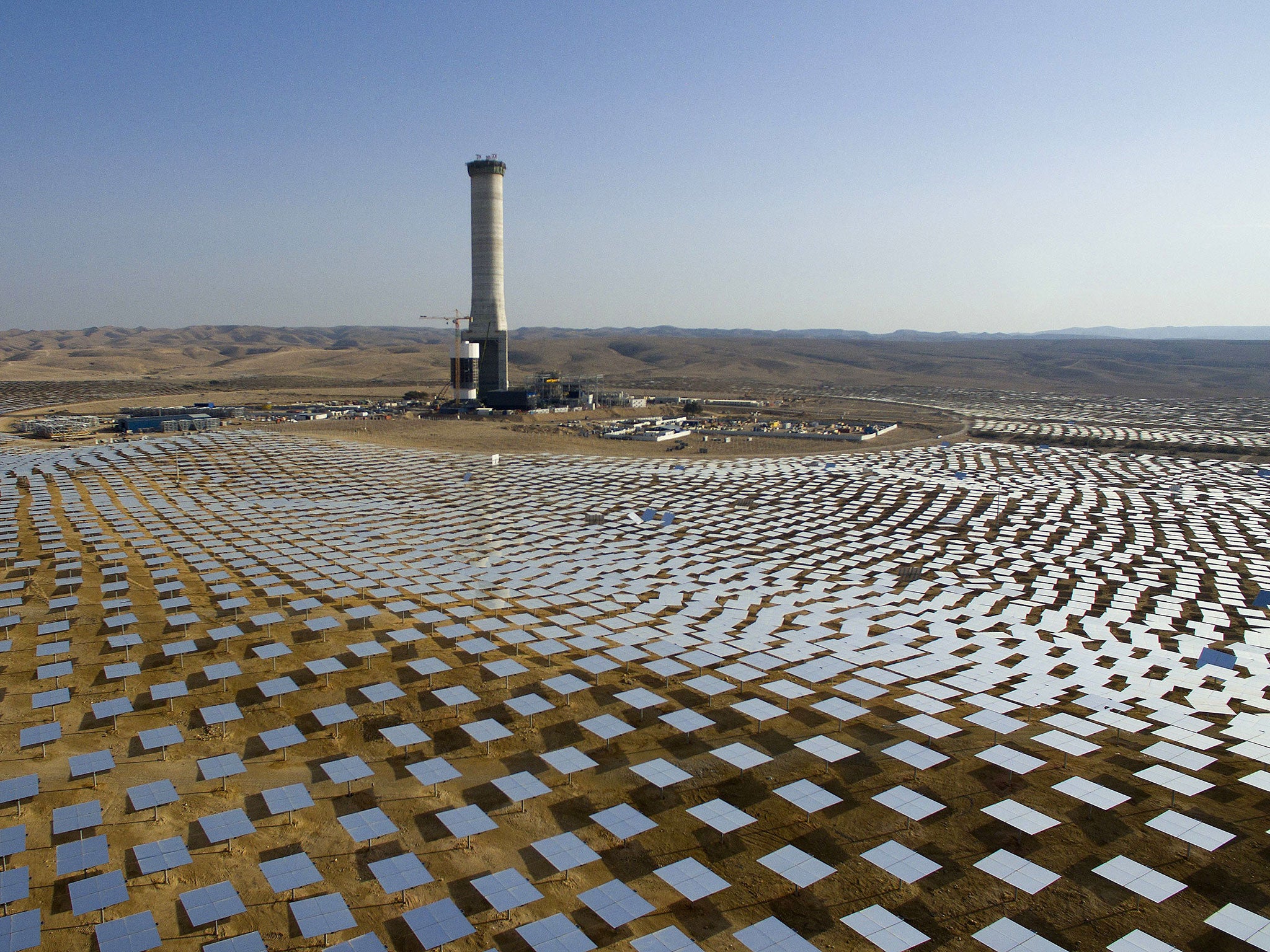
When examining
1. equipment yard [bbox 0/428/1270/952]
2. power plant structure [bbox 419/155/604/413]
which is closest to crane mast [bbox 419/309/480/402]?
power plant structure [bbox 419/155/604/413]

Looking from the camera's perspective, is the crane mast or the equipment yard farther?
the crane mast

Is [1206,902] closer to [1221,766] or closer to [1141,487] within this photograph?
[1221,766]

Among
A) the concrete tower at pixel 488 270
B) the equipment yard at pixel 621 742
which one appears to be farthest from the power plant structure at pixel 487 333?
the equipment yard at pixel 621 742

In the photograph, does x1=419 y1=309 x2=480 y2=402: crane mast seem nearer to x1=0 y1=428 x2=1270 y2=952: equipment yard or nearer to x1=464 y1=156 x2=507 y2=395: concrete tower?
x1=464 y1=156 x2=507 y2=395: concrete tower

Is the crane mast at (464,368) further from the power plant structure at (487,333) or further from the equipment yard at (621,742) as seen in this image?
the equipment yard at (621,742)

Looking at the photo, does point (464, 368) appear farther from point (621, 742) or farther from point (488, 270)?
point (621, 742)

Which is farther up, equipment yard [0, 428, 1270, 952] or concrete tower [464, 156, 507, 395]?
concrete tower [464, 156, 507, 395]
